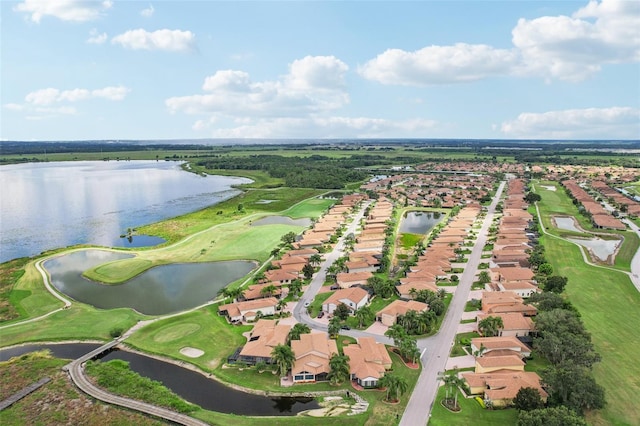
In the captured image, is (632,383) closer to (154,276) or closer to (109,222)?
(154,276)

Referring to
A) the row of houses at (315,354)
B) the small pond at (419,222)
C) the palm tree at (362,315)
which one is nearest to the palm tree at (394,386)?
the row of houses at (315,354)

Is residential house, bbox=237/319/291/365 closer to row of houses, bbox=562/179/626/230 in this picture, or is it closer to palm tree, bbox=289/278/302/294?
palm tree, bbox=289/278/302/294

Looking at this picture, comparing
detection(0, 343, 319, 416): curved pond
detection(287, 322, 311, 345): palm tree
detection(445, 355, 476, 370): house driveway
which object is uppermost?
detection(287, 322, 311, 345): palm tree

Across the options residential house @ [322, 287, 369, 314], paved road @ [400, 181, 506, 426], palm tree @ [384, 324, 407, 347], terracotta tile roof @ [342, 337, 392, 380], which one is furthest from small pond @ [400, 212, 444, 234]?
terracotta tile roof @ [342, 337, 392, 380]

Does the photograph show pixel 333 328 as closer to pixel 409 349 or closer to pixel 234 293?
pixel 409 349

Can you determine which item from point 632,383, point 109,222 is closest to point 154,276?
point 109,222
